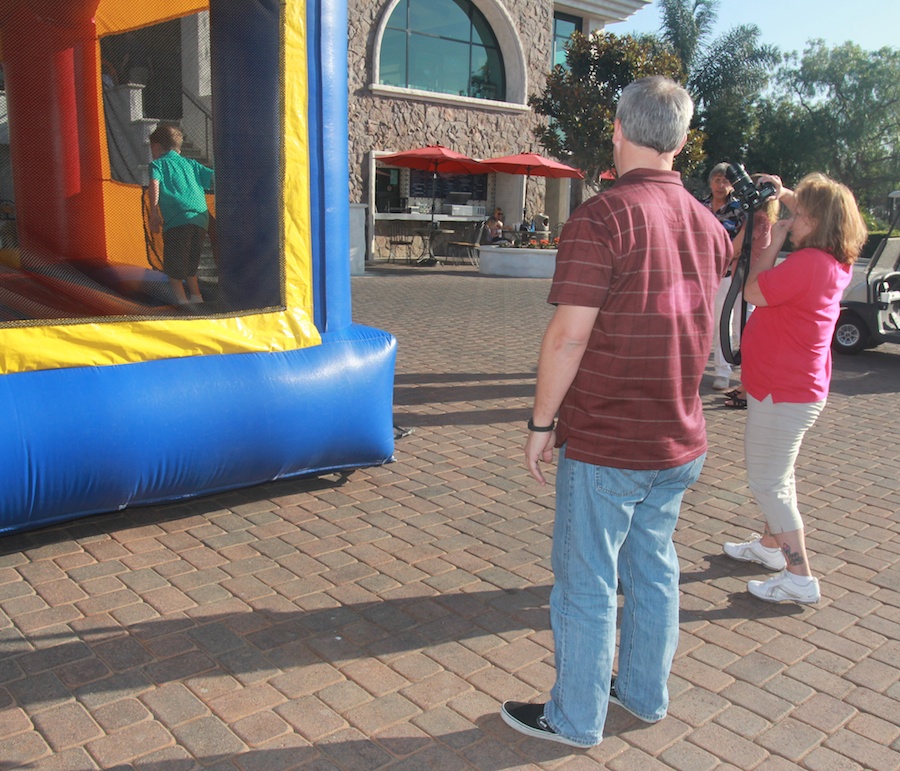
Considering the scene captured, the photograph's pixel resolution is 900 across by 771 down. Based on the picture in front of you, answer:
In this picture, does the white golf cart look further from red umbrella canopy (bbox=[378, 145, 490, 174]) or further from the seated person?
the seated person

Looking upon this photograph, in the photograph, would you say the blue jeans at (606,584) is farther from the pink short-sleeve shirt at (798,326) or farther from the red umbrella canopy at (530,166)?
the red umbrella canopy at (530,166)

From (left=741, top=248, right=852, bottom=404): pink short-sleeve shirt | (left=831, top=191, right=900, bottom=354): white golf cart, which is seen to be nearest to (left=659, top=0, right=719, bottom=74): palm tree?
(left=831, top=191, right=900, bottom=354): white golf cart

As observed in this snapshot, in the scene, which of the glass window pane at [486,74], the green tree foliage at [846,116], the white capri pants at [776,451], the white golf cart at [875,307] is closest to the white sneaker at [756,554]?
the white capri pants at [776,451]

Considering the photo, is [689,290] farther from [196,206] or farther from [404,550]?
[196,206]

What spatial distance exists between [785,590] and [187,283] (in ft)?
10.5

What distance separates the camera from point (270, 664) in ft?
Answer: 10.1

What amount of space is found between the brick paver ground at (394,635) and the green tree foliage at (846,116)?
102 feet

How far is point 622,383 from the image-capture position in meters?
2.43

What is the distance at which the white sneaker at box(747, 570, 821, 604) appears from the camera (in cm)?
362

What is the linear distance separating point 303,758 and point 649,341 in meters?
1.60

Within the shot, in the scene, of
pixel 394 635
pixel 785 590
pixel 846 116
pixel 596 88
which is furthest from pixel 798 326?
pixel 846 116

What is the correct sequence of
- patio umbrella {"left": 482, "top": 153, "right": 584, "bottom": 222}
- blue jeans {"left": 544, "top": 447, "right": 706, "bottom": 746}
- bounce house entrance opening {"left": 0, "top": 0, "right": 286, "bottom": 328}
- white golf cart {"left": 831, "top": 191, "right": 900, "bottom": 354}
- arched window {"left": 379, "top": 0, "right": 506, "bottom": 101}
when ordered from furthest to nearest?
1. arched window {"left": 379, "top": 0, "right": 506, "bottom": 101}
2. patio umbrella {"left": 482, "top": 153, "right": 584, "bottom": 222}
3. white golf cart {"left": 831, "top": 191, "right": 900, "bottom": 354}
4. bounce house entrance opening {"left": 0, "top": 0, "right": 286, "bottom": 328}
5. blue jeans {"left": 544, "top": 447, "right": 706, "bottom": 746}

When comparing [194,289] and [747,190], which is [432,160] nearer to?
[194,289]

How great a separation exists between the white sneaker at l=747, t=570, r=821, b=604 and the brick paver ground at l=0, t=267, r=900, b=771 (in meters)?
0.05
